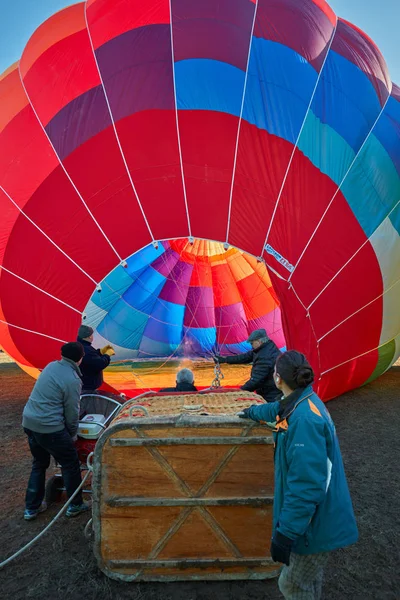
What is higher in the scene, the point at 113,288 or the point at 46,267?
the point at 46,267

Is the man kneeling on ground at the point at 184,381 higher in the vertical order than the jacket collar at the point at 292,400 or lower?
lower

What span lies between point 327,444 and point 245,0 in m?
5.72

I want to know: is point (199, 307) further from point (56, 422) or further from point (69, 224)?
point (56, 422)

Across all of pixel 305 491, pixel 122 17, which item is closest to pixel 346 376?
pixel 305 491

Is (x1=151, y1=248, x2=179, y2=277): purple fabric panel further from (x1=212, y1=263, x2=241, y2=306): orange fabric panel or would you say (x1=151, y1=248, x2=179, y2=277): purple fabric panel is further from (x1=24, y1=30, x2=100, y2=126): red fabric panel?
(x1=24, y1=30, x2=100, y2=126): red fabric panel

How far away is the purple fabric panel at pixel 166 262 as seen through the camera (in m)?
9.61

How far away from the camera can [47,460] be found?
3.85 metres

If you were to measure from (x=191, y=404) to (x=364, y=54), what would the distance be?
17.1 feet

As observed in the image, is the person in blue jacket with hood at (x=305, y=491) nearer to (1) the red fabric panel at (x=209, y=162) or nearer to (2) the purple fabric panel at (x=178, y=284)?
(1) the red fabric panel at (x=209, y=162)

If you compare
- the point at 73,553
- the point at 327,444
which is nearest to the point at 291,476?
the point at 327,444

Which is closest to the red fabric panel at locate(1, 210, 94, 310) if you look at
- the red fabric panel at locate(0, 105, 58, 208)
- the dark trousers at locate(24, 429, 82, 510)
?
the red fabric panel at locate(0, 105, 58, 208)

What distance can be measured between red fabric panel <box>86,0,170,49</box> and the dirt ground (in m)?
5.03

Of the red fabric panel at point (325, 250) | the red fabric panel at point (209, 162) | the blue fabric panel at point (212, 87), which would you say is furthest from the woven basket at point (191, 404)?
the blue fabric panel at point (212, 87)

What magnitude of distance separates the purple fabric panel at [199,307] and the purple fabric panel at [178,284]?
0.64ft
